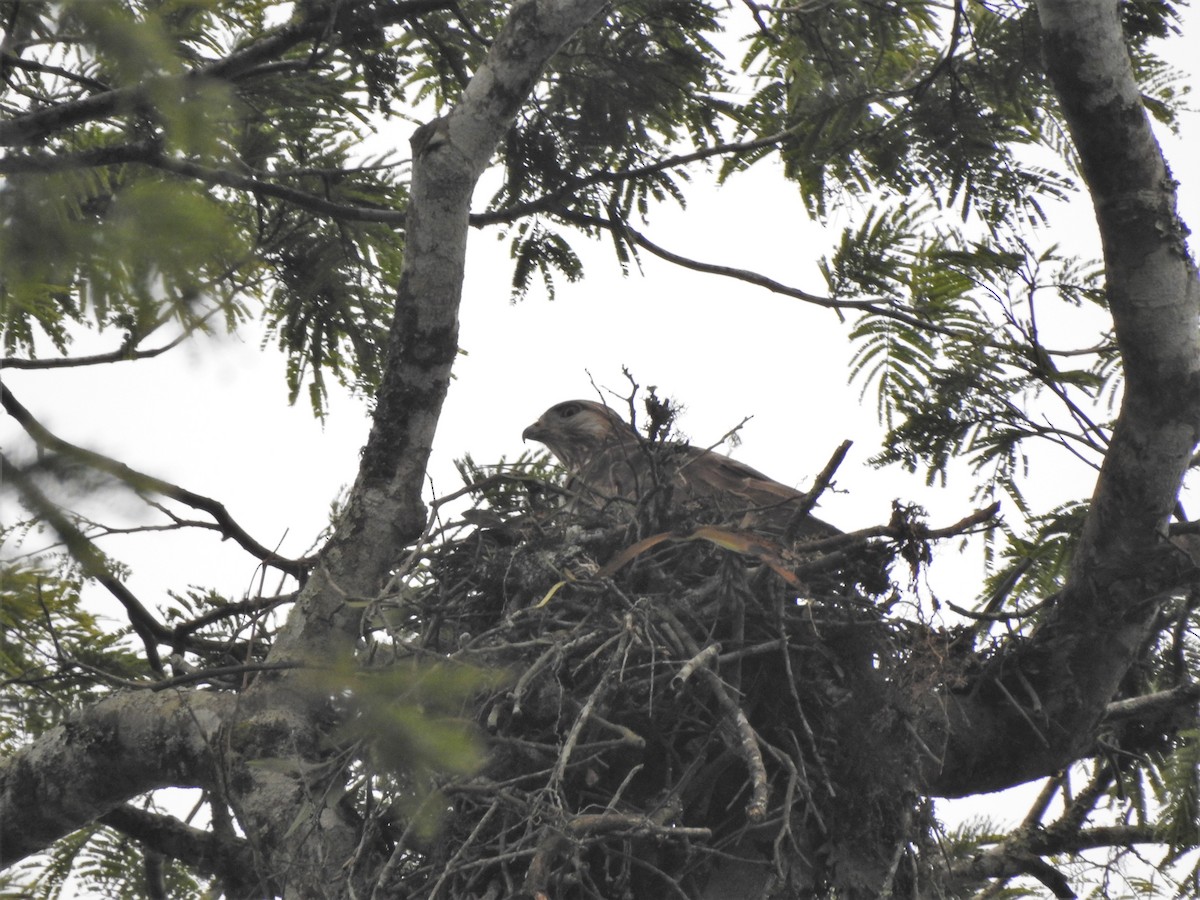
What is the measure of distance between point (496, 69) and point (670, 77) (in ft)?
→ 3.83

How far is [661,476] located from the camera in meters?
4.24

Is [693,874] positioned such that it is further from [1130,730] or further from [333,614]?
[1130,730]

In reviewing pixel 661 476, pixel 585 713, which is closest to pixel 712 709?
pixel 585 713

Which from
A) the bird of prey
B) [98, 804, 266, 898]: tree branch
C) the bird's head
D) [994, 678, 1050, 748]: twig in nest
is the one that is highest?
the bird's head

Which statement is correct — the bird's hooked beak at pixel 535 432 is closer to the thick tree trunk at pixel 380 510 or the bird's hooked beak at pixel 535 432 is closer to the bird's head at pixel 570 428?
the bird's head at pixel 570 428

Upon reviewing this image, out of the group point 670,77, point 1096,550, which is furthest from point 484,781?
point 670,77

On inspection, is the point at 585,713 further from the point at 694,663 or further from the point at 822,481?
the point at 822,481

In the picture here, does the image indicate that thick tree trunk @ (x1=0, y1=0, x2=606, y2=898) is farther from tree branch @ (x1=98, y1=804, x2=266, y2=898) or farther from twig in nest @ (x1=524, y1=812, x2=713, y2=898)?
twig in nest @ (x1=524, y1=812, x2=713, y2=898)

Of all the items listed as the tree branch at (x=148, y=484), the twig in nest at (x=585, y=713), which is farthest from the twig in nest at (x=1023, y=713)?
the tree branch at (x=148, y=484)

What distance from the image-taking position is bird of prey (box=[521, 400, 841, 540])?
4312mm

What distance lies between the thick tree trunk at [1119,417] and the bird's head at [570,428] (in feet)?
10.5

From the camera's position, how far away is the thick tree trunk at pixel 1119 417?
12.5 ft

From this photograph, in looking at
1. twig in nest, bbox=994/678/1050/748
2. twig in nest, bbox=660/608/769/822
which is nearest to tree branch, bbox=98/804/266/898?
twig in nest, bbox=660/608/769/822

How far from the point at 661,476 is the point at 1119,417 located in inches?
60.5
